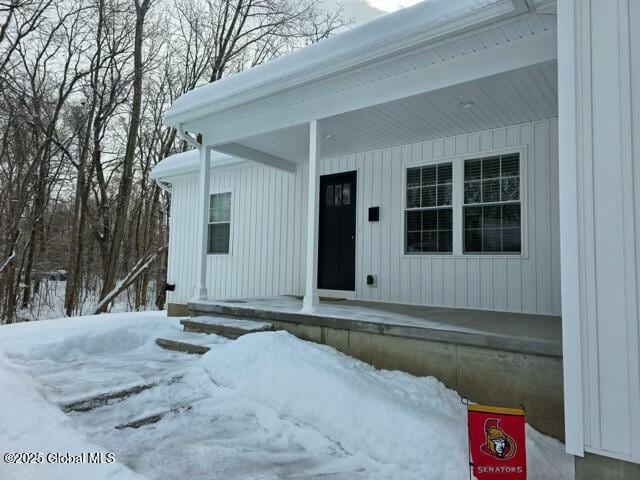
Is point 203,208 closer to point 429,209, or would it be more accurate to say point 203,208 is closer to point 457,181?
point 429,209

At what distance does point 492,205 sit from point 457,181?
51cm

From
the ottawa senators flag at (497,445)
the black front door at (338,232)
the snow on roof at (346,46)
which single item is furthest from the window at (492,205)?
the ottawa senators flag at (497,445)

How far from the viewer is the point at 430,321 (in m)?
3.77

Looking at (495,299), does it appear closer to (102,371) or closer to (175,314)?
(102,371)

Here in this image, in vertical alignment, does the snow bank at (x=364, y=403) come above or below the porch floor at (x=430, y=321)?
below

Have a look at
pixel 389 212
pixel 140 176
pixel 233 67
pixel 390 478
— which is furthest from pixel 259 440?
pixel 233 67

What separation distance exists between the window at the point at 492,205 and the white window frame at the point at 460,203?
0.15 feet

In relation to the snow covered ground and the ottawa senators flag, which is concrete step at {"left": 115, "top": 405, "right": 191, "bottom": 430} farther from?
the ottawa senators flag

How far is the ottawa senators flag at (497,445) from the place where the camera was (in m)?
2.04

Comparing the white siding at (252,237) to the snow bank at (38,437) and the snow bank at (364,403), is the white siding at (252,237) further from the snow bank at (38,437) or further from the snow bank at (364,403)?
the snow bank at (38,437)

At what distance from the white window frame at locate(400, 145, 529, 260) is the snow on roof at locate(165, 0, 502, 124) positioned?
81.7 inches

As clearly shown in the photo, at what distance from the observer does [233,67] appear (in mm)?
15367

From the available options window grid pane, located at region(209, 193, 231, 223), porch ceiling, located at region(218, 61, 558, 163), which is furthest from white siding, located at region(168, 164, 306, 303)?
porch ceiling, located at region(218, 61, 558, 163)

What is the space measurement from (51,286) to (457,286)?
15.2 metres
